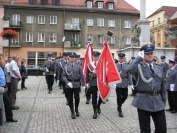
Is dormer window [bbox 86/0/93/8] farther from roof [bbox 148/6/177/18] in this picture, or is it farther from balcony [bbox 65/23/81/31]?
roof [bbox 148/6/177/18]

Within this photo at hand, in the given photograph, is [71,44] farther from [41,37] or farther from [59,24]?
[41,37]

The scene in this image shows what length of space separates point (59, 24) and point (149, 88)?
4587 centimetres

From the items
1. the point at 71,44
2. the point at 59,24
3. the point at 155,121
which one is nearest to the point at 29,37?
the point at 59,24

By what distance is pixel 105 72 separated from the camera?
9.41 meters

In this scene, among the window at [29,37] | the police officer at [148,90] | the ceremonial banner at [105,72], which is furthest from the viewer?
the window at [29,37]

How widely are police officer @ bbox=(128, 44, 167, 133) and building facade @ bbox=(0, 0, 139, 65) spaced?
43.0 m

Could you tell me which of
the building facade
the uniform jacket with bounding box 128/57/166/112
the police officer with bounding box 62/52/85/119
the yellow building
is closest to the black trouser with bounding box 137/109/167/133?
the uniform jacket with bounding box 128/57/166/112

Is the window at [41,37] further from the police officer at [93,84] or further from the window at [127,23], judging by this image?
the police officer at [93,84]

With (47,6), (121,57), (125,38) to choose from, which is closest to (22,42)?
(47,6)

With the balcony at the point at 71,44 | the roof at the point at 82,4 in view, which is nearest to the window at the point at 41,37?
the balcony at the point at 71,44

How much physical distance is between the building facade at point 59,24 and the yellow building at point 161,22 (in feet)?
47.4

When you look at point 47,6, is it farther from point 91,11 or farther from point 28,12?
point 91,11

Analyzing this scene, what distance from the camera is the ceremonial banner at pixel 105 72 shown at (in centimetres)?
911

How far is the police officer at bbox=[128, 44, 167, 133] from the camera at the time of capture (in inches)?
222
